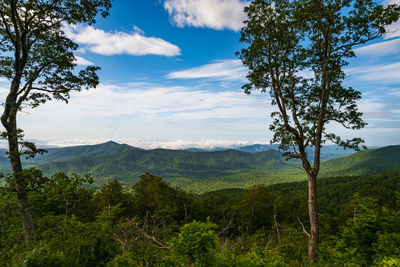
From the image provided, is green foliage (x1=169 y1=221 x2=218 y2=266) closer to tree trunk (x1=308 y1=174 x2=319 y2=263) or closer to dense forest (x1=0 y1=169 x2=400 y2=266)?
dense forest (x1=0 y1=169 x2=400 y2=266)

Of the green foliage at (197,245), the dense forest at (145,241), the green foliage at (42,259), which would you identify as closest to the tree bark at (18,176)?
the dense forest at (145,241)

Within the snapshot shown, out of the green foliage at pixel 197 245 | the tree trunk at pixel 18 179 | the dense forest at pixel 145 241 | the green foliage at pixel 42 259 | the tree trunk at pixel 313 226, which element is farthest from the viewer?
the tree trunk at pixel 313 226

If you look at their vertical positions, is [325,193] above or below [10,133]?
below

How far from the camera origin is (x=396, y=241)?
30.4ft

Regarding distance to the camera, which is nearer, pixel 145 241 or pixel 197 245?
pixel 197 245

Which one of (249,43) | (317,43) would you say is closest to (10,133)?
(249,43)

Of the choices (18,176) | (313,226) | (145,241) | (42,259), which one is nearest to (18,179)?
(18,176)

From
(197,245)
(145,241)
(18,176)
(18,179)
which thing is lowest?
(145,241)

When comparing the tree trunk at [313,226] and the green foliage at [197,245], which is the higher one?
the green foliage at [197,245]

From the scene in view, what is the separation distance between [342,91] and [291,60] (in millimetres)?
4123

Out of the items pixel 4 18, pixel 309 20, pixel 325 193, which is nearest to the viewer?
pixel 4 18

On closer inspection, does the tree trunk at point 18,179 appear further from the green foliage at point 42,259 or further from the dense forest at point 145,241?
the green foliage at point 42,259

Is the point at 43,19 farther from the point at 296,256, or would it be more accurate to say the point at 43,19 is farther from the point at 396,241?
the point at 296,256

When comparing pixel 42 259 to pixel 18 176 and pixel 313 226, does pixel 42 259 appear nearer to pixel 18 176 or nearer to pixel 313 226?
pixel 18 176
